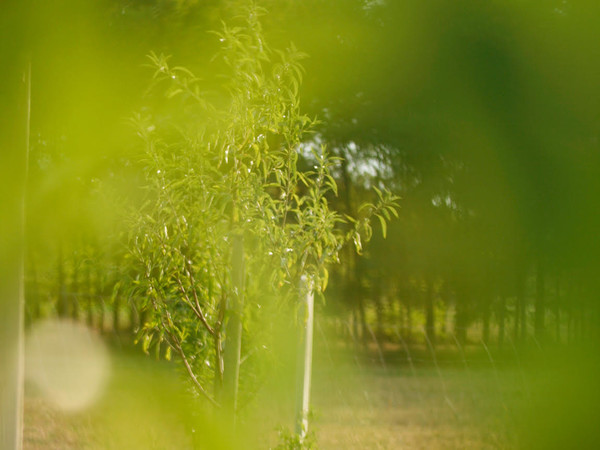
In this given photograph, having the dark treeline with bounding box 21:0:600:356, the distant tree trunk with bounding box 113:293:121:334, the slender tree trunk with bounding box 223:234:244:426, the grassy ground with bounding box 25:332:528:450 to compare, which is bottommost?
the grassy ground with bounding box 25:332:528:450

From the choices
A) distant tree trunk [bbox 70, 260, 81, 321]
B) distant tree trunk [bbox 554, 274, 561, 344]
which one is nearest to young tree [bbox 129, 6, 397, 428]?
distant tree trunk [bbox 554, 274, 561, 344]

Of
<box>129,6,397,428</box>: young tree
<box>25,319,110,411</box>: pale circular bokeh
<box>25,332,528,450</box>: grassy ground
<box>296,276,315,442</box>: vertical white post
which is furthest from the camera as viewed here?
<box>25,319,110,411</box>: pale circular bokeh

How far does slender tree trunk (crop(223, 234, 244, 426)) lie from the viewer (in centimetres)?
270

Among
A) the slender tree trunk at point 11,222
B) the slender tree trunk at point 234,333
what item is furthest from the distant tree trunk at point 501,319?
the slender tree trunk at point 11,222

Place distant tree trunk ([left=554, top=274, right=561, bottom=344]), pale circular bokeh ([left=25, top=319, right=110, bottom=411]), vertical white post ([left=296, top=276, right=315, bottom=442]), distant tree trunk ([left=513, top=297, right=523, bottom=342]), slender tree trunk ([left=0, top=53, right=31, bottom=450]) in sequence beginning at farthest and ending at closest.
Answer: pale circular bokeh ([left=25, top=319, right=110, bottom=411])
distant tree trunk ([left=513, top=297, right=523, bottom=342])
distant tree trunk ([left=554, top=274, right=561, bottom=344])
vertical white post ([left=296, top=276, right=315, bottom=442])
slender tree trunk ([left=0, top=53, right=31, bottom=450])

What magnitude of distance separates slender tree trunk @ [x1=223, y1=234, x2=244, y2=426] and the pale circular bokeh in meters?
4.33

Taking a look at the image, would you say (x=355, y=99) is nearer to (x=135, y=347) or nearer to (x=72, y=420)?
(x=135, y=347)

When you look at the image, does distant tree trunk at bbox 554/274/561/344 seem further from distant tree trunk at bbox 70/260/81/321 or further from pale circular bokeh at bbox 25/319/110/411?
distant tree trunk at bbox 70/260/81/321

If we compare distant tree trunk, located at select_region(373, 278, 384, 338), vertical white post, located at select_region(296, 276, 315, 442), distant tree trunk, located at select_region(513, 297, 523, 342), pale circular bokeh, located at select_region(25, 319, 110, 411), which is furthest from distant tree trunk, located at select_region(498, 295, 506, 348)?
vertical white post, located at select_region(296, 276, 315, 442)

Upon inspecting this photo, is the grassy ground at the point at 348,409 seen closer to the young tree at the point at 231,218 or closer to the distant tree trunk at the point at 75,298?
the distant tree trunk at the point at 75,298

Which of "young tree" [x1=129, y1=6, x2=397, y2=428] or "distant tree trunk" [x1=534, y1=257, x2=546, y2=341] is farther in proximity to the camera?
"distant tree trunk" [x1=534, y1=257, x2=546, y2=341]

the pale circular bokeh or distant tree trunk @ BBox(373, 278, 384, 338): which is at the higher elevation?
distant tree trunk @ BBox(373, 278, 384, 338)

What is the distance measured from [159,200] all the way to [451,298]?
460cm

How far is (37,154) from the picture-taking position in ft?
23.2
